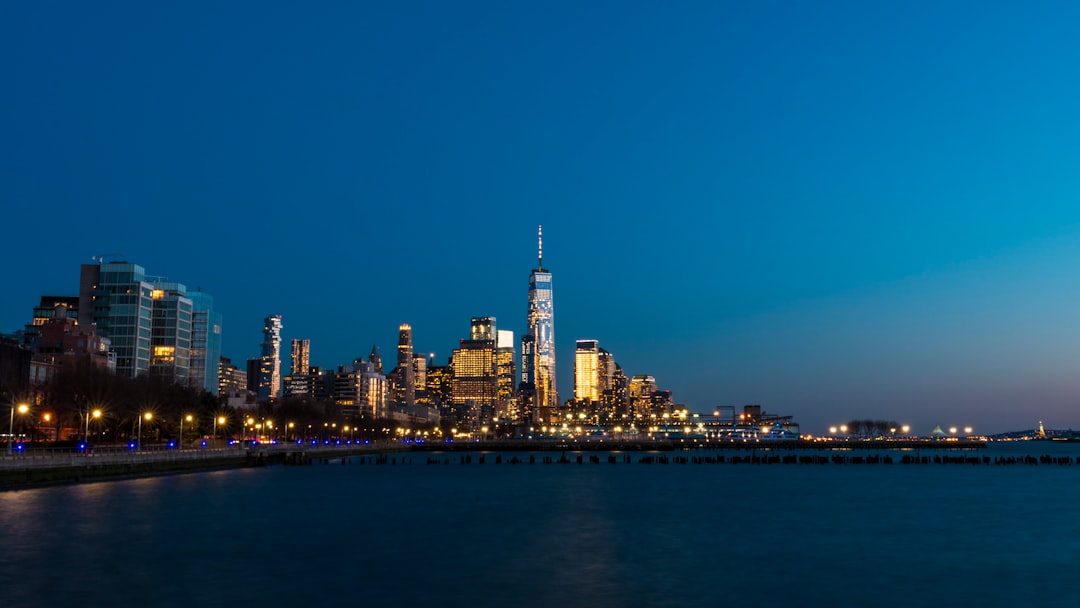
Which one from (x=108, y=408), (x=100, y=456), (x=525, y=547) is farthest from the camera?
(x=108, y=408)

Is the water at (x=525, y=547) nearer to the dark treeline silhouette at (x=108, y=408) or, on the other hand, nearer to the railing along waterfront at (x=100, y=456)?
the railing along waterfront at (x=100, y=456)

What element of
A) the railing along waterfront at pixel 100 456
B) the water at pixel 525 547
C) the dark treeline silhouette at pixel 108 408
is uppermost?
the dark treeline silhouette at pixel 108 408

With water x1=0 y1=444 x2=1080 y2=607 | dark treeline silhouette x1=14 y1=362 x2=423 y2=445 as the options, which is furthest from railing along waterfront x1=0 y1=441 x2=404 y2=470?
dark treeline silhouette x1=14 y1=362 x2=423 y2=445

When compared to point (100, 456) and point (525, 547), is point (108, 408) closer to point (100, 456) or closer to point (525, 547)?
point (100, 456)

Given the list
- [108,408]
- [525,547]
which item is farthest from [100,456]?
[525,547]

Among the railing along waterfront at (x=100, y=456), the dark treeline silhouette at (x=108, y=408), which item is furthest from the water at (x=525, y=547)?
the dark treeline silhouette at (x=108, y=408)

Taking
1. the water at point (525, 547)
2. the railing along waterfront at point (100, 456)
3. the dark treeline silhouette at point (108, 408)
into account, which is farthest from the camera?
the dark treeline silhouette at point (108, 408)

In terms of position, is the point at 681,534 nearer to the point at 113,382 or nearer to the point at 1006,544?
the point at 1006,544

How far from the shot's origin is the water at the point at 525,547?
44.7 meters

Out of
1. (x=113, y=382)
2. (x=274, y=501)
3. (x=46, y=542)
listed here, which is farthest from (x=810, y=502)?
(x=113, y=382)

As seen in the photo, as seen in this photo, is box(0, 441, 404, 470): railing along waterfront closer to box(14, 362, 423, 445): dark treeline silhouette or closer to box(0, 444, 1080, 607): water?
box(0, 444, 1080, 607): water

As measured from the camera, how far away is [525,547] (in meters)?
61.0

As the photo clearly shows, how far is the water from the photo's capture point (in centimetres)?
4466

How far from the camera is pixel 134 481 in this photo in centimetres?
Answer: 10381
